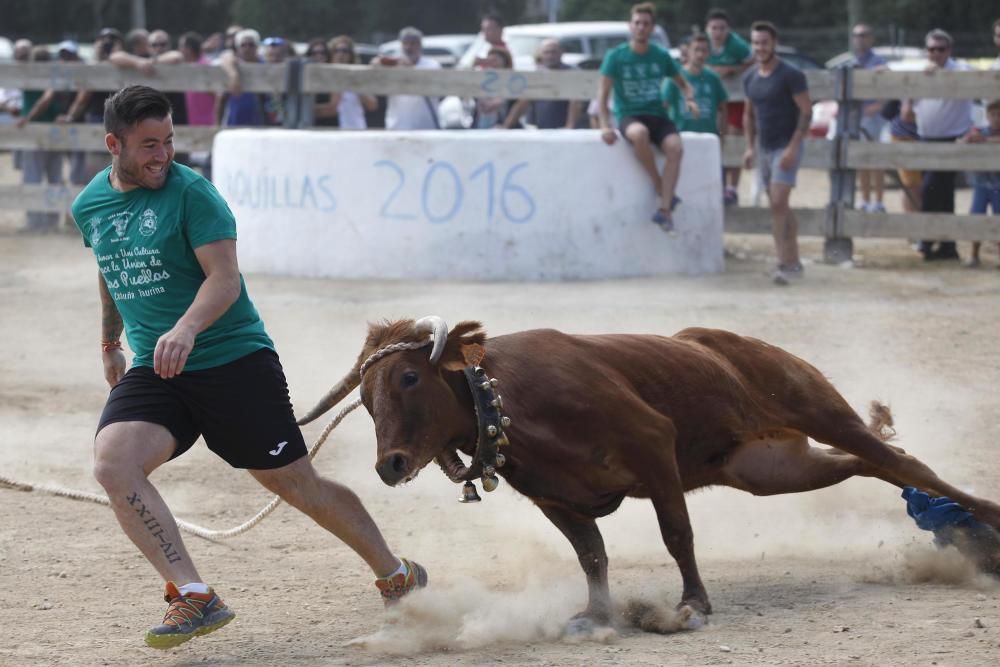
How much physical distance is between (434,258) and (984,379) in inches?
197

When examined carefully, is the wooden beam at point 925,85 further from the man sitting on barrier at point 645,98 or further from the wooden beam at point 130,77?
the wooden beam at point 130,77

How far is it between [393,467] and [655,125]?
8.26 m

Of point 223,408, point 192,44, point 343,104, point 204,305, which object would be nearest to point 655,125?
point 343,104

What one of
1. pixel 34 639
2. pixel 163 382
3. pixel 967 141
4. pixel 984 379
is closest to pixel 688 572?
pixel 163 382

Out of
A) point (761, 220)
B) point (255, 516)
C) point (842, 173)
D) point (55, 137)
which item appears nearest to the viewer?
point (255, 516)

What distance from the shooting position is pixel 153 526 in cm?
438

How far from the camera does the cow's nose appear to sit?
425 centimetres

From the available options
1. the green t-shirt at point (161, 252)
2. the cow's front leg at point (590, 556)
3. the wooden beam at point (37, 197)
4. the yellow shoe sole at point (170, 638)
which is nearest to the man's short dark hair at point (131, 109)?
the green t-shirt at point (161, 252)

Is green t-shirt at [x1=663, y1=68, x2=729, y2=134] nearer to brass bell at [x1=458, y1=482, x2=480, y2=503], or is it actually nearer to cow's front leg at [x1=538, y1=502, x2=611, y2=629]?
cow's front leg at [x1=538, y1=502, x2=611, y2=629]

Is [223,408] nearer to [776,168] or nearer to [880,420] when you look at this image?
[880,420]

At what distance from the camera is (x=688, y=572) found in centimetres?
473

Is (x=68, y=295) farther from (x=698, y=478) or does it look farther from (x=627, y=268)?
(x=698, y=478)

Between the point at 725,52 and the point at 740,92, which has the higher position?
the point at 725,52

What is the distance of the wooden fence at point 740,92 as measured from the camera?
13.0 metres
